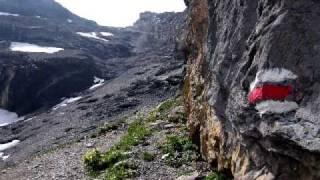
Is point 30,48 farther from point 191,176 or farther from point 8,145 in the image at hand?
point 191,176

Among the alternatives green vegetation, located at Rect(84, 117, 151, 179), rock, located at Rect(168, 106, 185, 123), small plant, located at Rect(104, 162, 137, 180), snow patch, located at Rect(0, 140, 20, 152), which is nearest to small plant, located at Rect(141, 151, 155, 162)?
small plant, located at Rect(104, 162, 137, 180)

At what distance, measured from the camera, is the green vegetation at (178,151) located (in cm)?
2569

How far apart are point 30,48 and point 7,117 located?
1915 inches

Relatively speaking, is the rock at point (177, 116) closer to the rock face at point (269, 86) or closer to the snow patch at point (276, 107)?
the rock face at point (269, 86)

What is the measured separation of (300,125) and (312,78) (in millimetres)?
1253

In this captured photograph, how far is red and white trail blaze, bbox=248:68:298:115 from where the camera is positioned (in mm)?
13195

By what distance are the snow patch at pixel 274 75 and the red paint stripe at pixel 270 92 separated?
174 millimetres

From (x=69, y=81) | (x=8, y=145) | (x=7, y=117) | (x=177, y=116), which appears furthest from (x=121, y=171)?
(x=69, y=81)

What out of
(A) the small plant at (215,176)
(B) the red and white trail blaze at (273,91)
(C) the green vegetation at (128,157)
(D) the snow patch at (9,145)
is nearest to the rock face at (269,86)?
(B) the red and white trail blaze at (273,91)

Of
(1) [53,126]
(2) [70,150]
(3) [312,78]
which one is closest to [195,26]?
(3) [312,78]

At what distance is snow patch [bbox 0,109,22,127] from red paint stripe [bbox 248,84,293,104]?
97.7 meters

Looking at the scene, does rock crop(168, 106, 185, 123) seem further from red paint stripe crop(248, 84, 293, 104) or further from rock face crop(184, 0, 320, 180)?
red paint stripe crop(248, 84, 293, 104)

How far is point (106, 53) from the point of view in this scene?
589ft

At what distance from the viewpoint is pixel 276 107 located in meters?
13.3
